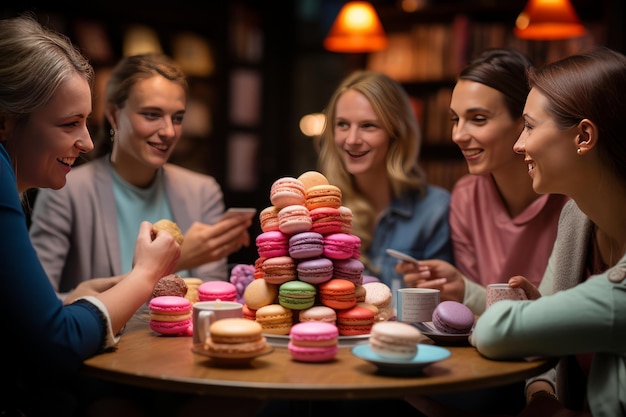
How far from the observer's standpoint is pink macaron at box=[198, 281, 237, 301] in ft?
6.80

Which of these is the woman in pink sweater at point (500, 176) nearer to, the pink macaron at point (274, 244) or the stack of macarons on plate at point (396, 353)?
the pink macaron at point (274, 244)

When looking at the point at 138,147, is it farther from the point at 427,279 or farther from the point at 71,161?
the point at 427,279

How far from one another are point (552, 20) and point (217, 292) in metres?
3.46

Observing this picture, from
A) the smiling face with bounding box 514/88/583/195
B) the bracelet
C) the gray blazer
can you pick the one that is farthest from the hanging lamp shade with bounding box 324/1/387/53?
the bracelet

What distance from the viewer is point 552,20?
475 cm

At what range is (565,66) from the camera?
194cm

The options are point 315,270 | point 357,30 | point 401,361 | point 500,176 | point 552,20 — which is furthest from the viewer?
point 357,30

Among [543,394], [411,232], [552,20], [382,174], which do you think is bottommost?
[543,394]

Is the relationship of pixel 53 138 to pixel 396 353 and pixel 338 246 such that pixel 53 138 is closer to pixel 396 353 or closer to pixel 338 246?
pixel 338 246

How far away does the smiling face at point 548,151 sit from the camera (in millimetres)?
1895

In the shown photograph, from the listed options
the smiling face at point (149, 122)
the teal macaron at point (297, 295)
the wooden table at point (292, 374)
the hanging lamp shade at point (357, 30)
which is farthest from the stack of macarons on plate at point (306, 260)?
the hanging lamp shade at point (357, 30)

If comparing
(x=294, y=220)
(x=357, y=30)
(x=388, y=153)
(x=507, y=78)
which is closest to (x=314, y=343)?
(x=294, y=220)

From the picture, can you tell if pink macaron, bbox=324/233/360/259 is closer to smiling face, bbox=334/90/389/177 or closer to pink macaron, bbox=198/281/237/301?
pink macaron, bbox=198/281/237/301

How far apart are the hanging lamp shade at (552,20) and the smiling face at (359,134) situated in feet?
7.21
